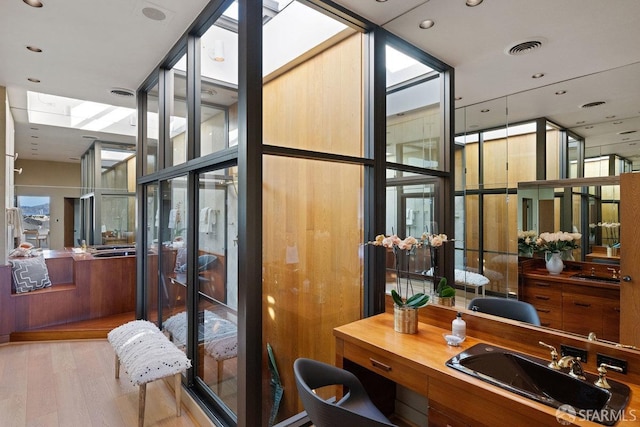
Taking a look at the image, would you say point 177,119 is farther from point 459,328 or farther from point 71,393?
point 459,328

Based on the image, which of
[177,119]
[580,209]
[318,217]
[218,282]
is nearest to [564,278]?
[580,209]

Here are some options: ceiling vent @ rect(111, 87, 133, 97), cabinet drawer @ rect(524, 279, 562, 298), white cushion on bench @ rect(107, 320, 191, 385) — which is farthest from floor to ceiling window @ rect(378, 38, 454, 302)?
ceiling vent @ rect(111, 87, 133, 97)

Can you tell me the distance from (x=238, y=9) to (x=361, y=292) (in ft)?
7.00

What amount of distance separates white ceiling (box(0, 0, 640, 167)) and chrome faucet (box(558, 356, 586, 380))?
95 centimetres

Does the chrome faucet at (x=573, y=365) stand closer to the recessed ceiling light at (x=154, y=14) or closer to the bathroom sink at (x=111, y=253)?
the recessed ceiling light at (x=154, y=14)

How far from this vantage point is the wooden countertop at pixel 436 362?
1346 mm

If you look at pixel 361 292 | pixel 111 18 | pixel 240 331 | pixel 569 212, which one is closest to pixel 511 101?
pixel 569 212

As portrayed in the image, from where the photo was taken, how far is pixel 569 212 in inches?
64.9

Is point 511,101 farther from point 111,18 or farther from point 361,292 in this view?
point 111,18

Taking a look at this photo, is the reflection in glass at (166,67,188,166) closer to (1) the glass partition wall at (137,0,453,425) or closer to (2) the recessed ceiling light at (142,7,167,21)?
(1) the glass partition wall at (137,0,453,425)

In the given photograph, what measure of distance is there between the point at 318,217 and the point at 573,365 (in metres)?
1.86

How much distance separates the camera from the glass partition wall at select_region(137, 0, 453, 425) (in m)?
2.41

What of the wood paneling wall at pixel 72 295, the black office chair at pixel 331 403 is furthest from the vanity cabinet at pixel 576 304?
the wood paneling wall at pixel 72 295

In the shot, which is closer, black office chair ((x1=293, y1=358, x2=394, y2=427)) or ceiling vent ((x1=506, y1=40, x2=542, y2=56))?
black office chair ((x1=293, y1=358, x2=394, y2=427))
